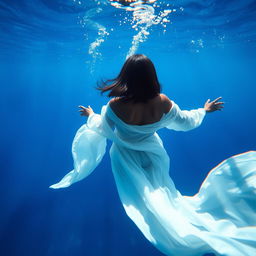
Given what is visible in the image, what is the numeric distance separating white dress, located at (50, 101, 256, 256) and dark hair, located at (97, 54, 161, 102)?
0.29m

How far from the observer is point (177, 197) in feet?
8.13

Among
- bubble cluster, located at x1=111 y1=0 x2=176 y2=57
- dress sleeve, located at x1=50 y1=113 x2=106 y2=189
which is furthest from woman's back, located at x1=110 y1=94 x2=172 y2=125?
bubble cluster, located at x1=111 y1=0 x2=176 y2=57

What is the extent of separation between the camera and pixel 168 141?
354 inches

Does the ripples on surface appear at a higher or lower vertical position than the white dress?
higher

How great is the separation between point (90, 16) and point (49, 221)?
29.4 feet

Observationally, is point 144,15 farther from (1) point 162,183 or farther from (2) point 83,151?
(1) point 162,183

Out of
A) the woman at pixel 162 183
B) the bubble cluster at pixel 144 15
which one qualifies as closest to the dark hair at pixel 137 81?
the woman at pixel 162 183

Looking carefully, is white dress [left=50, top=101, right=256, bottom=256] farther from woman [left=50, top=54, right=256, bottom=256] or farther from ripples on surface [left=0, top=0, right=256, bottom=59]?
ripples on surface [left=0, top=0, right=256, bottom=59]

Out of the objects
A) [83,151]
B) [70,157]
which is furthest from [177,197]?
[70,157]

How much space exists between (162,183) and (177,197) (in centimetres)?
27

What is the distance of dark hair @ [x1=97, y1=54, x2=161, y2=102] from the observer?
76.2 inches

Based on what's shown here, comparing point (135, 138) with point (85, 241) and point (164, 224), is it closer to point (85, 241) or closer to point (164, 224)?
point (164, 224)

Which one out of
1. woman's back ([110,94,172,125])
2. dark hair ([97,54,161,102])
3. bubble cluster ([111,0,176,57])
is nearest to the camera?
dark hair ([97,54,161,102])

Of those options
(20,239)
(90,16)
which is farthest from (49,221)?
(90,16)
